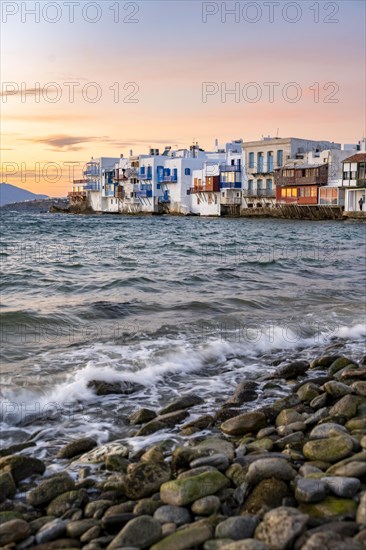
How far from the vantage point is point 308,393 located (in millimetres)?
6781

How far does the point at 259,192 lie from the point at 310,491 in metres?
70.3

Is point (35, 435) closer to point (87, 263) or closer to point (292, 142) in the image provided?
point (87, 263)

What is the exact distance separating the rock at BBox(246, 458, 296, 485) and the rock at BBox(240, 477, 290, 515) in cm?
6

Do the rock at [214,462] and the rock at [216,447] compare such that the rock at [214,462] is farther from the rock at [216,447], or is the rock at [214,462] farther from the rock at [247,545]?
the rock at [247,545]

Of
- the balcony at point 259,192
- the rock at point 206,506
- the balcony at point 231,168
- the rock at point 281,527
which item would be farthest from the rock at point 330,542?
the balcony at point 231,168

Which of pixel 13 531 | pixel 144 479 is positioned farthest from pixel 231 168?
pixel 13 531

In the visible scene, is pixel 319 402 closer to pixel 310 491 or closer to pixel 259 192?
pixel 310 491

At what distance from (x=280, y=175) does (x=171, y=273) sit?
5190cm

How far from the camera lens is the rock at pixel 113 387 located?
746 centimetres

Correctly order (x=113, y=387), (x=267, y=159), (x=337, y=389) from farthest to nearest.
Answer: (x=267, y=159) → (x=113, y=387) → (x=337, y=389)

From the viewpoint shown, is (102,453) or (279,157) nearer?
(102,453)

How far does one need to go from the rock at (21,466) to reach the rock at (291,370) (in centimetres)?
397

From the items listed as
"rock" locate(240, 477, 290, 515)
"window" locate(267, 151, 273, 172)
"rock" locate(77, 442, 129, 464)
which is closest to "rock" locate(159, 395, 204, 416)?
"rock" locate(77, 442, 129, 464)

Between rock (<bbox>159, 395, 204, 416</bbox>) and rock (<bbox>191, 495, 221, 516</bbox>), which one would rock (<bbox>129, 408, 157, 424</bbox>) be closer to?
rock (<bbox>159, 395, 204, 416</bbox>)
